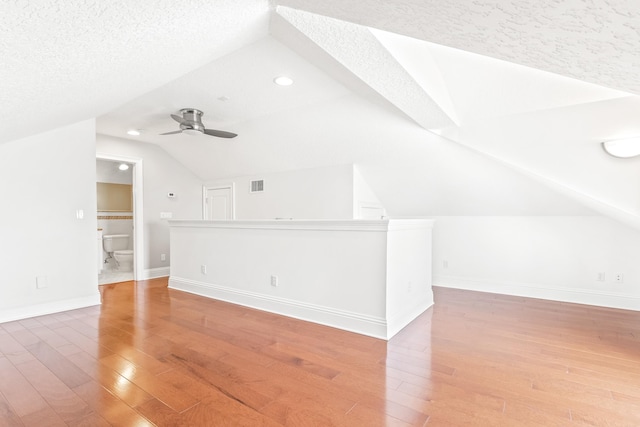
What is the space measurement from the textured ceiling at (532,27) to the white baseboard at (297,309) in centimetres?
228

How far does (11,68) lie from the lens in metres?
1.32

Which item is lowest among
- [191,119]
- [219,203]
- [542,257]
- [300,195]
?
[542,257]

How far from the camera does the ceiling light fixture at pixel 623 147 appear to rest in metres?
2.67

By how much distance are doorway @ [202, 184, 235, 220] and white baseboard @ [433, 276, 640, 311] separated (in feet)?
13.3

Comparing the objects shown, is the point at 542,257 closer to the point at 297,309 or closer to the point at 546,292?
the point at 546,292

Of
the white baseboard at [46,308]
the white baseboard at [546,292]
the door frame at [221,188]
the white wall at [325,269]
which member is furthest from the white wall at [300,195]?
the white baseboard at [46,308]

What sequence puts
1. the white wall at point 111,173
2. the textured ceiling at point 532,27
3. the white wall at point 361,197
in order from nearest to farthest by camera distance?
the textured ceiling at point 532,27
the white wall at point 361,197
the white wall at point 111,173

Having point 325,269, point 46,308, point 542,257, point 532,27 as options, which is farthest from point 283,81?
point 542,257

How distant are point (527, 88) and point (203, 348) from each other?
3.50 m

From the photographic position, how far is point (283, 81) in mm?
3178

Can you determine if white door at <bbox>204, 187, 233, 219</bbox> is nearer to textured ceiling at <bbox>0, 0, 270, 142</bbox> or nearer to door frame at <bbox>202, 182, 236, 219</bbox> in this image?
door frame at <bbox>202, 182, 236, 219</bbox>

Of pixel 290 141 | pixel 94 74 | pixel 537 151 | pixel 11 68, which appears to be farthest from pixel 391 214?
pixel 11 68

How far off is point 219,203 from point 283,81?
3.85 m

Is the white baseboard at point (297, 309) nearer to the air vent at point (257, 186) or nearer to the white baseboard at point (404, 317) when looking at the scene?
the white baseboard at point (404, 317)
